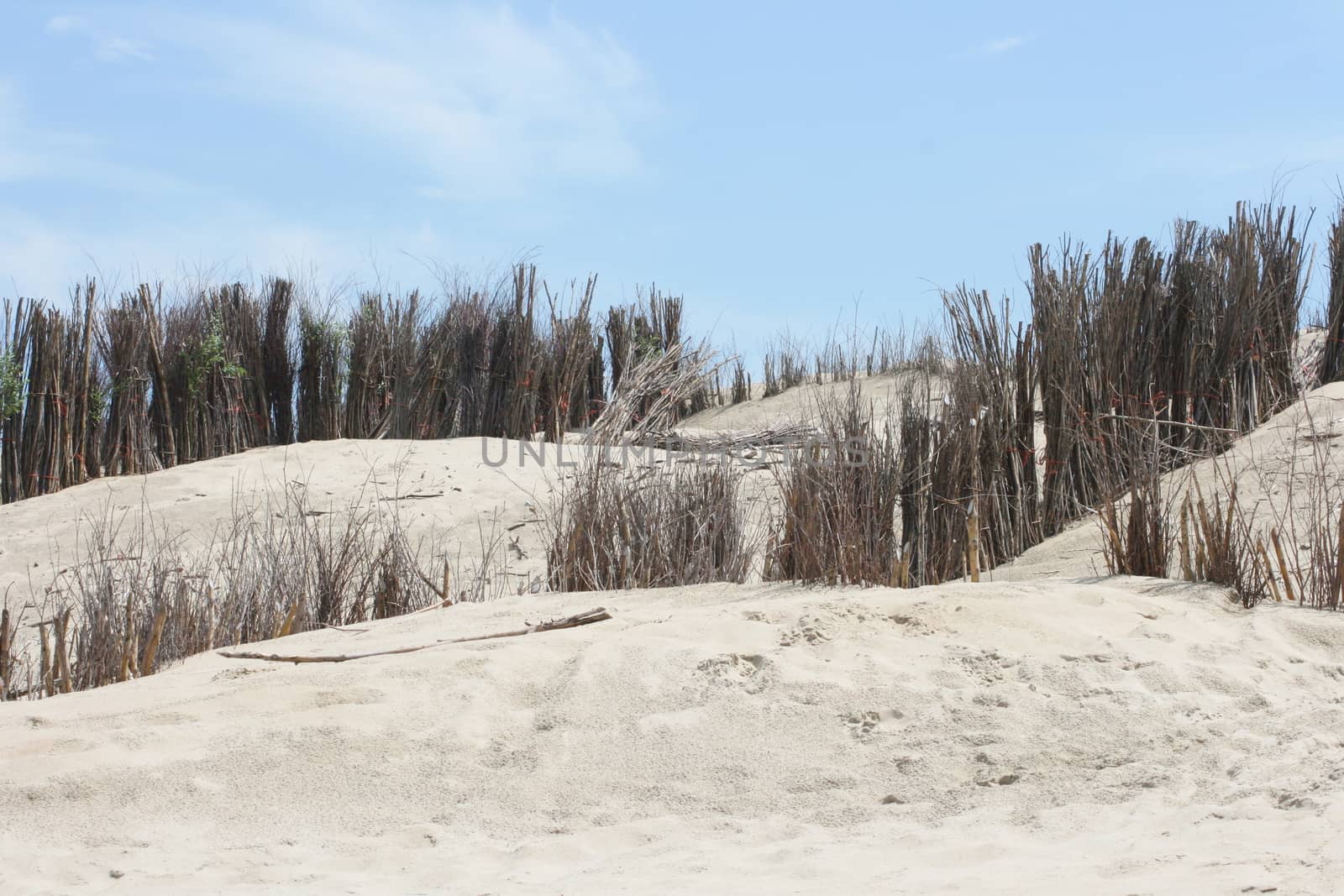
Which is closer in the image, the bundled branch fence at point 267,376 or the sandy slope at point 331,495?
the sandy slope at point 331,495

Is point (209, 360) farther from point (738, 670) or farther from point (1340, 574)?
point (1340, 574)

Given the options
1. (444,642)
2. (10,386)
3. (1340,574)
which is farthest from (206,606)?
(10,386)

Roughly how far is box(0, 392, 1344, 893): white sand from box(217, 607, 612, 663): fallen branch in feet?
0.27

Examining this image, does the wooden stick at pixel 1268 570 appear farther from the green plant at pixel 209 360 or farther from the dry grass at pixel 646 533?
the green plant at pixel 209 360

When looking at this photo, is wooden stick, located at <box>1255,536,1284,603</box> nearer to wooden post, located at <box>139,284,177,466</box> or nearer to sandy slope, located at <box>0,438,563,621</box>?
sandy slope, located at <box>0,438,563,621</box>

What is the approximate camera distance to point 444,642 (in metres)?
3.78

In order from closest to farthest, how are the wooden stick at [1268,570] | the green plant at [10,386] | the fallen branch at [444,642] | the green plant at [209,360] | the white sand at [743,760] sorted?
the white sand at [743,760] < the fallen branch at [444,642] < the wooden stick at [1268,570] < the green plant at [10,386] < the green plant at [209,360]

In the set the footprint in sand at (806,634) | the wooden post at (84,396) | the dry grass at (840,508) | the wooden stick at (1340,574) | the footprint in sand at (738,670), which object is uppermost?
the wooden post at (84,396)

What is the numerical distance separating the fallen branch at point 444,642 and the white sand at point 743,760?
0.08 meters

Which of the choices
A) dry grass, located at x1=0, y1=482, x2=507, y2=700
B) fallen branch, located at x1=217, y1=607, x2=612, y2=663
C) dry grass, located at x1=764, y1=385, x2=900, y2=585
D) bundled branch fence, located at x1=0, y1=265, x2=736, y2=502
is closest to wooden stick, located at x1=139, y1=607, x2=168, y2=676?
dry grass, located at x1=0, y1=482, x2=507, y2=700

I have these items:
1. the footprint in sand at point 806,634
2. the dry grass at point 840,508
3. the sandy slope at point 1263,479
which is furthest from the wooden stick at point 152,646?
the sandy slope at point 1263,479

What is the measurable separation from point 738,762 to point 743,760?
1cm

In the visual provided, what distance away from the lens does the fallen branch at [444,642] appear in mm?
3689

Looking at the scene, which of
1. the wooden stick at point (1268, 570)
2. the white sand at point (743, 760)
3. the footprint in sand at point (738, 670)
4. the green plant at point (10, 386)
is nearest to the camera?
the white sand at point (743, 760)
